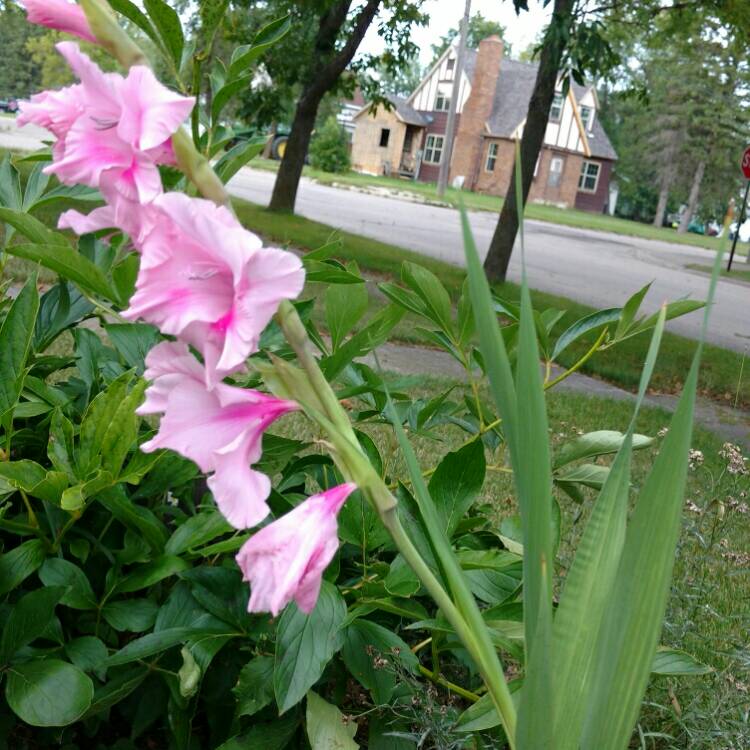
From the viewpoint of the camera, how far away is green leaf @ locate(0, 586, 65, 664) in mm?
1154

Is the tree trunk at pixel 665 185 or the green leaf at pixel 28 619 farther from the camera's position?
the tree trunk at pixel 665 185

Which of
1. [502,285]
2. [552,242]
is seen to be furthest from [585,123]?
[502,285]

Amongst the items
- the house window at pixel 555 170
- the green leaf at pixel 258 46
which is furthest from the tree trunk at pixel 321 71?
the house window at pixel 555 170

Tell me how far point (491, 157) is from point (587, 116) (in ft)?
26.4

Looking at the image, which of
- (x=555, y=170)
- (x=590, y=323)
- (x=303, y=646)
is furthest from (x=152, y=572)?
(x=555, y=170)

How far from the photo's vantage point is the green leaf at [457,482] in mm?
1206

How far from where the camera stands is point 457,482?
1.21m

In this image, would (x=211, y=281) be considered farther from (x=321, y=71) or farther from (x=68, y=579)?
(x=321, y=71)

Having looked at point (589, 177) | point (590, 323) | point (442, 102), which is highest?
point (442, 102)

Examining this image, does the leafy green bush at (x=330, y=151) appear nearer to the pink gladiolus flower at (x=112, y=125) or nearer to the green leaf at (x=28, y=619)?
the green leaf at (x=28, y=619)

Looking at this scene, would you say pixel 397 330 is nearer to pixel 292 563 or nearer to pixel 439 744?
pixel 439 744

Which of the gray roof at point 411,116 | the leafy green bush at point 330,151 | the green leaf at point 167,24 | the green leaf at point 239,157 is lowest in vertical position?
the green leaf at point 239,157

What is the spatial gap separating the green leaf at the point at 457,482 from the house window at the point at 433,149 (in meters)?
61.0

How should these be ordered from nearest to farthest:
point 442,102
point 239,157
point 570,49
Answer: point 239,157
point 570,49
point 442,102
